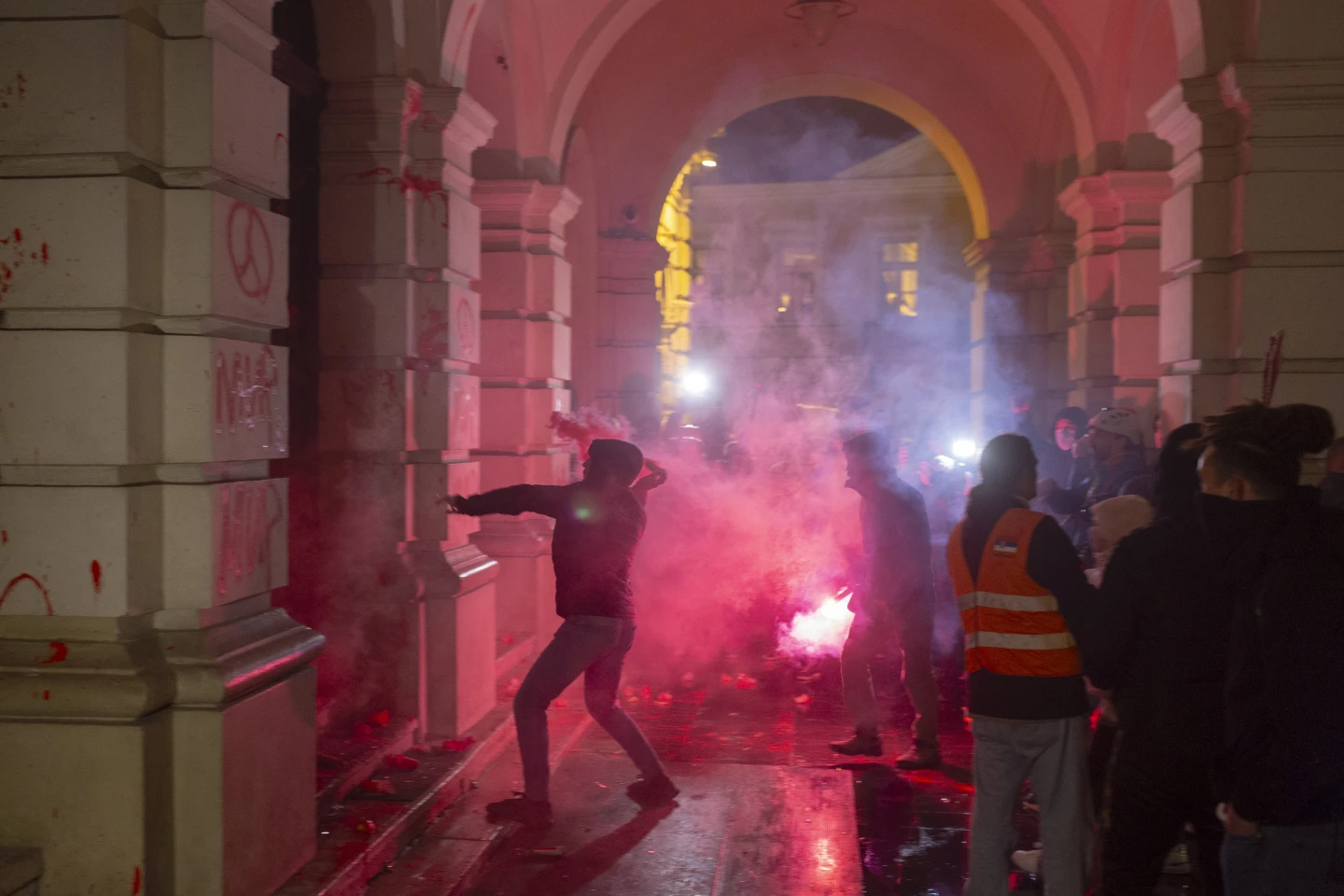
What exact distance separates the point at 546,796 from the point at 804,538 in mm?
5898

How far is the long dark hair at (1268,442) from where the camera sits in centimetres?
285

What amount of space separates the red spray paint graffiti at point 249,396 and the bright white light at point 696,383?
2386 cm

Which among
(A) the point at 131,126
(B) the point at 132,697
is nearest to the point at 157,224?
(A) the point at 131,126

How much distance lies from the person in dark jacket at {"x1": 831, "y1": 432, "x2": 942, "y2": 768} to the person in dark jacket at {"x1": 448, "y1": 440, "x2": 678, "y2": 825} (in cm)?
153

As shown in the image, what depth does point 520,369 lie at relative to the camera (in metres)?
→ 8.47

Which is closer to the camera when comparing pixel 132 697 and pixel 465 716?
pixel 132 697

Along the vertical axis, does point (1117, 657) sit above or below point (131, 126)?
below

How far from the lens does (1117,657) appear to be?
10.8ft

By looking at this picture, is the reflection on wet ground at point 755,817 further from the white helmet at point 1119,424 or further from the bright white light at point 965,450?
the bright white light at point 965,450

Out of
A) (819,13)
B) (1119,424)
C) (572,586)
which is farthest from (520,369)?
(819,13)

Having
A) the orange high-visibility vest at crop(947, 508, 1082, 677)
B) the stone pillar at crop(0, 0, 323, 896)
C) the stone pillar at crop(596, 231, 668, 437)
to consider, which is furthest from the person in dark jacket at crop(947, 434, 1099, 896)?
the stone pillar at crop(596, 231, 668, 437)

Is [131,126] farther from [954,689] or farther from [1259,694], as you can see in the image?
[954,689]

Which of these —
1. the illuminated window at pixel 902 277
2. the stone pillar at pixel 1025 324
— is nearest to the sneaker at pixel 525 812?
the stone pillar at pixel 1025 324

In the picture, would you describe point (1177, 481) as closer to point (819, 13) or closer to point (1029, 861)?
point (1029, 861)
